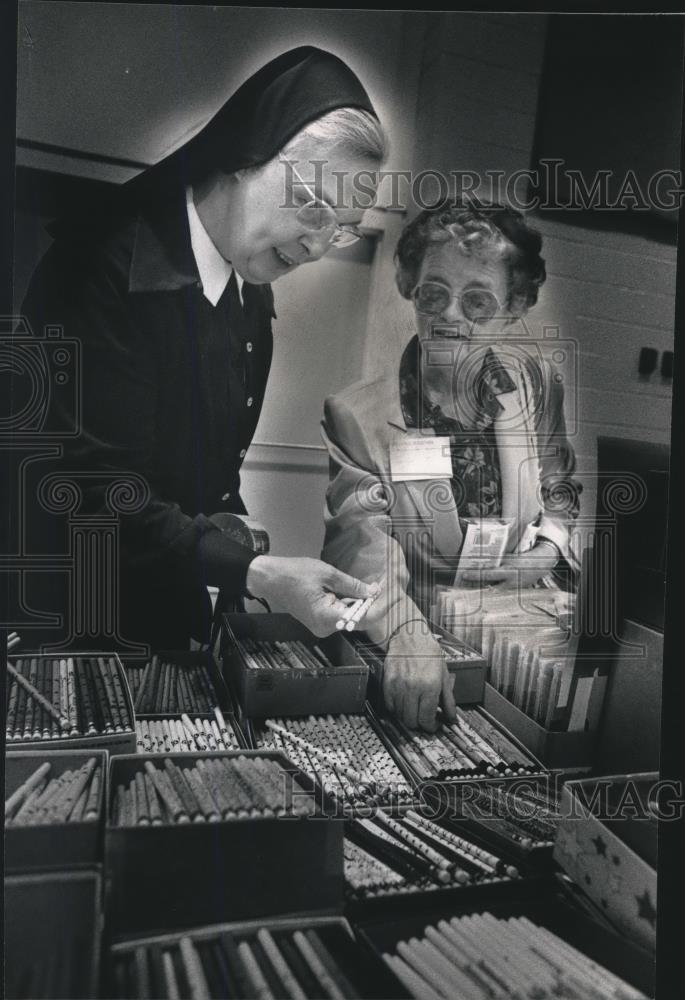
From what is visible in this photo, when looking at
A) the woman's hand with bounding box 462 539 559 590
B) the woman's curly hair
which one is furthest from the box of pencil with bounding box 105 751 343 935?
the woman's curly hair

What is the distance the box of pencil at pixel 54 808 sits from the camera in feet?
5.30

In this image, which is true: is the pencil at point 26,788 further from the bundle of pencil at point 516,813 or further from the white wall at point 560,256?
the white wall at point 560,256

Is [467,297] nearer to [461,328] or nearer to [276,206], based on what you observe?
[461,328]

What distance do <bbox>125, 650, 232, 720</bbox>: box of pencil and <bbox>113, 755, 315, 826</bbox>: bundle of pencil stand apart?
0.39 ft

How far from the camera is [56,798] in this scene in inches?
64.7

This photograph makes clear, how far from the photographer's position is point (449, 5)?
1773 mm

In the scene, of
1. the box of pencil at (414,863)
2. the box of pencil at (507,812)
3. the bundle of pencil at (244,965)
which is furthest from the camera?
the box of pencil at (507,812)

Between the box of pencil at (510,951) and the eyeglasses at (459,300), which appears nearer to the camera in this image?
the box of pencil at (510,951)

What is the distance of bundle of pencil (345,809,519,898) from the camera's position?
5.46ft

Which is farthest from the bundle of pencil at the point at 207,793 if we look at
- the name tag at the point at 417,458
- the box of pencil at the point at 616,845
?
the name tag at the point at 417,458

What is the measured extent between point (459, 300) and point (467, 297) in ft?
0.07

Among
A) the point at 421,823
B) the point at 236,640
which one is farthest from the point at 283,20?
the point at 421,823

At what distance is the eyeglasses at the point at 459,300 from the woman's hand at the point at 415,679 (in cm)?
75

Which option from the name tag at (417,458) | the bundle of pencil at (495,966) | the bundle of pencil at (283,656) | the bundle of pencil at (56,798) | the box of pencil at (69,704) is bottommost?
the bundle of pencil at (495,966)
